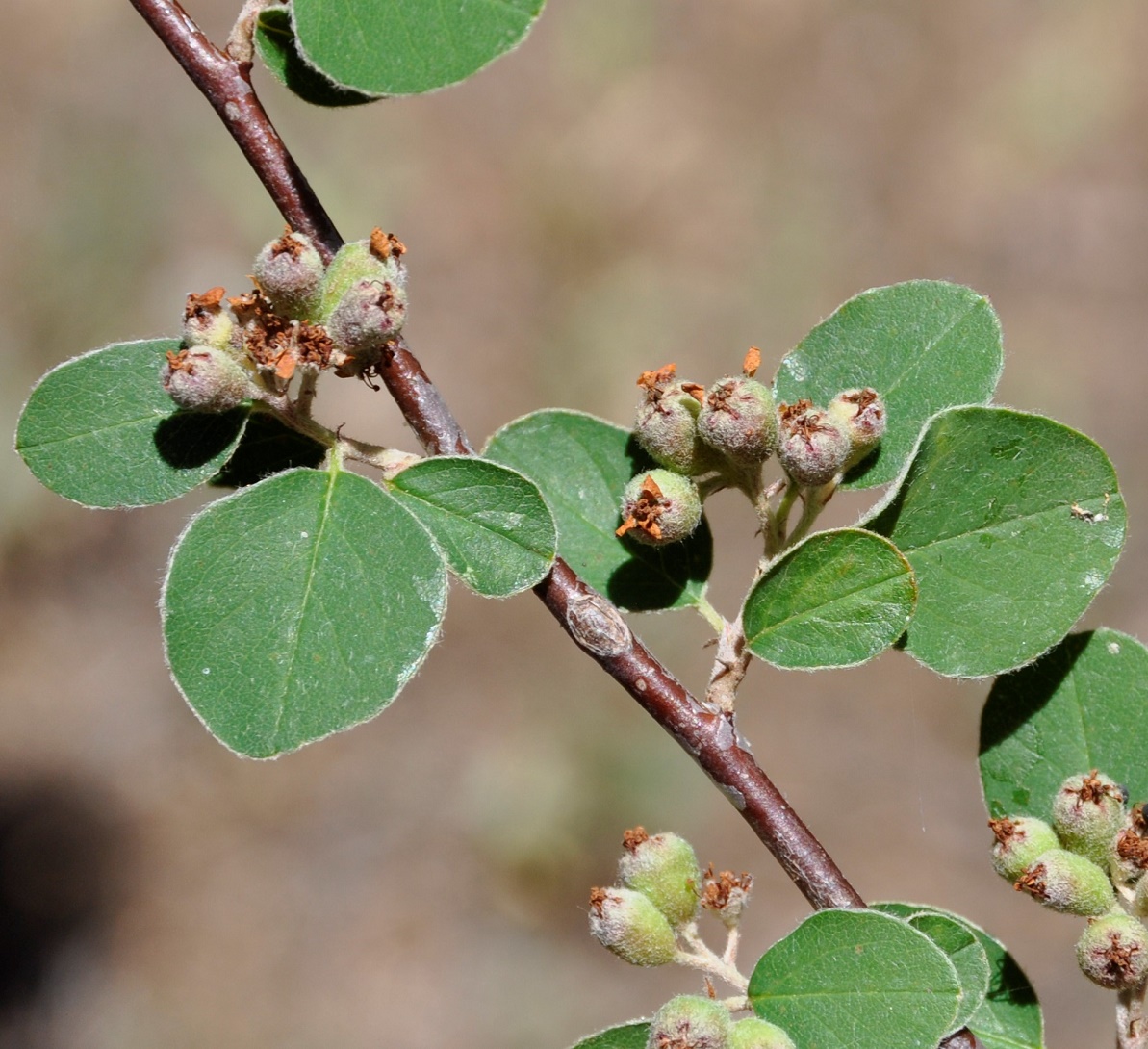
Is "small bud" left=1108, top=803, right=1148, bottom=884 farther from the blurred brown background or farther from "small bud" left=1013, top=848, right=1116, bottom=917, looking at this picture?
the blurred brown background

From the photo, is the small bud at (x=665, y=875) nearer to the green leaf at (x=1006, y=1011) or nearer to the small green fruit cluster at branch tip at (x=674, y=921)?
the small green fruit cluster at branch tip at (x=674, y=921)

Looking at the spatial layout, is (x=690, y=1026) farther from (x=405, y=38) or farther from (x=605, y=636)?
(x=405, y=38)

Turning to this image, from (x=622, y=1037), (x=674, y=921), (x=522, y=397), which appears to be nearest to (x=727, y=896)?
(x=674, y=921)

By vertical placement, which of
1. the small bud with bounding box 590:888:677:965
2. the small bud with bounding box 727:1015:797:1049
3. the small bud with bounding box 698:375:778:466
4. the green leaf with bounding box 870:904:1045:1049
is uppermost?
the small bud with bounding box 698:375:778:466

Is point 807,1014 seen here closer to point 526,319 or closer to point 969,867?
point 969,867

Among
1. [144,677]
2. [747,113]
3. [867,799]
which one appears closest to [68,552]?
[144,677]

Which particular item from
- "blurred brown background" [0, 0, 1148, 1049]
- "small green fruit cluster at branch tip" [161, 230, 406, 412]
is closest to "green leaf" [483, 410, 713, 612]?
"small green fruit cluster at branch tip" [161, 230, 406, 412]
